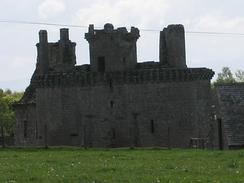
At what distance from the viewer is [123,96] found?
69.8 metres

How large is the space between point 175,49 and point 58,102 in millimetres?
11914

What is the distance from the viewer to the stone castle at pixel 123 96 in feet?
224

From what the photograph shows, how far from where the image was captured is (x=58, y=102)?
7181cm

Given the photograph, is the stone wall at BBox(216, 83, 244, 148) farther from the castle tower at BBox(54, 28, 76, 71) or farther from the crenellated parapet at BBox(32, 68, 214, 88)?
the castle tower at BBox(54, 28, 76, 71)

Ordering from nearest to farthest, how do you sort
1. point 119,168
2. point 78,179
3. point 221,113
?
point 78,179 < point 119,168 < point 221,113

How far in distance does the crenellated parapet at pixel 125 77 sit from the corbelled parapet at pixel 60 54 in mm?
2270

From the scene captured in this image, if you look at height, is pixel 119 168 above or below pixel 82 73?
below

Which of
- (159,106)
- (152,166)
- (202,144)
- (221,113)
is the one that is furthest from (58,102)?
(152,166)

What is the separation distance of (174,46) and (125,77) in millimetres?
5258

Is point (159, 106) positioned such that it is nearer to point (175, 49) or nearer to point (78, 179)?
point (175, 49)

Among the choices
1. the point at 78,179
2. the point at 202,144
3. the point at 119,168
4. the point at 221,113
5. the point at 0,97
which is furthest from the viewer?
the point at 0,97

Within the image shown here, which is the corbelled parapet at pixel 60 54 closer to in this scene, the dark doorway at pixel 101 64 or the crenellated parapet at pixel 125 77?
the crenellated parapet at pixel 125 77

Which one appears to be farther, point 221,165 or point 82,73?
point 82,73

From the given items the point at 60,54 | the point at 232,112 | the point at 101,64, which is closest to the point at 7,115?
the point at 60,54
